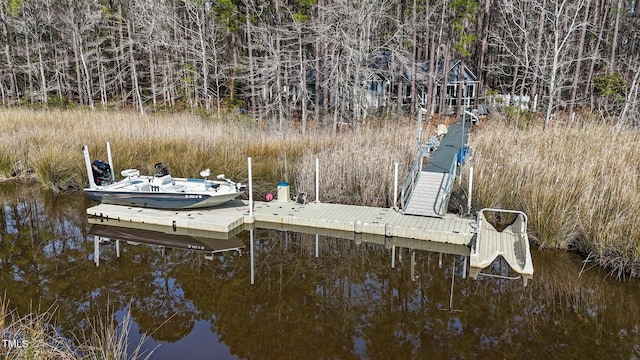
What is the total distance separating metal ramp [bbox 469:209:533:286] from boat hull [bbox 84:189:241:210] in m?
4.90

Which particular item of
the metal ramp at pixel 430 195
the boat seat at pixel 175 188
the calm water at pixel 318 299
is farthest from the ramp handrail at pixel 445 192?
the boat seat at pixel 175 188

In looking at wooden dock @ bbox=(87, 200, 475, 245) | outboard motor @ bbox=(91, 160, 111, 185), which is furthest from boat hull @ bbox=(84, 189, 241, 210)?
outboard motor @ bbox=(91, 160, 111, 185)

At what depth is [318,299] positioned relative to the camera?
6516 millimetres

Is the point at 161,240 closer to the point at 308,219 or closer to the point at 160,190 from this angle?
the point at 160,190

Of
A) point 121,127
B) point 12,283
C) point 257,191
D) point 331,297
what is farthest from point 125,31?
point 331,297

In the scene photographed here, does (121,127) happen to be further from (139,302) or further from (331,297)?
(331,297)

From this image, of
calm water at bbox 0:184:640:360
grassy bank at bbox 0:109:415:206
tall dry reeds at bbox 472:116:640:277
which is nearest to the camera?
calm water at bbox 0:184:640:360

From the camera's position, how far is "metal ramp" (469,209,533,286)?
715 centimetres

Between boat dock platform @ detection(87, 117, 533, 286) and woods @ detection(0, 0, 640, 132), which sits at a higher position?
woods @ detection(0, 0, 640, 132)

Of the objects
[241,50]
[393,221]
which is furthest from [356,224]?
[241,50]

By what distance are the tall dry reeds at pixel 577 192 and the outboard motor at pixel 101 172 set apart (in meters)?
8.19

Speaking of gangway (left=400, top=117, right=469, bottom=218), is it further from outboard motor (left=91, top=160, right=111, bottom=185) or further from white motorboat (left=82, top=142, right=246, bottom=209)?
outboard motor (left=91, top=160, right=111, bottom=185)

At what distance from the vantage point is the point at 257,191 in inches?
457

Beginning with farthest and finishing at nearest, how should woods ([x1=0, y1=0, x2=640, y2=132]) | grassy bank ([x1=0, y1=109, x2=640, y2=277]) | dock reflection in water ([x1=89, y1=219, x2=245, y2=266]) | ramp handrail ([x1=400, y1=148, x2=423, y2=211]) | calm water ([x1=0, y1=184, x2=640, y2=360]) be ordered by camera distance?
woods ([x1=0, y1=0, x2=640, y2=132]), ramp handrail ([x1=400, y1=148, x2=423, y2=211]), dock reflection in water ([x1=89, y1=219, x2=245, y2=266]), grassy bank ([x1=0, y1=109, x2=640, y2=277]), calm water ([x1=0, y1=184, x2=640, y2=360])
